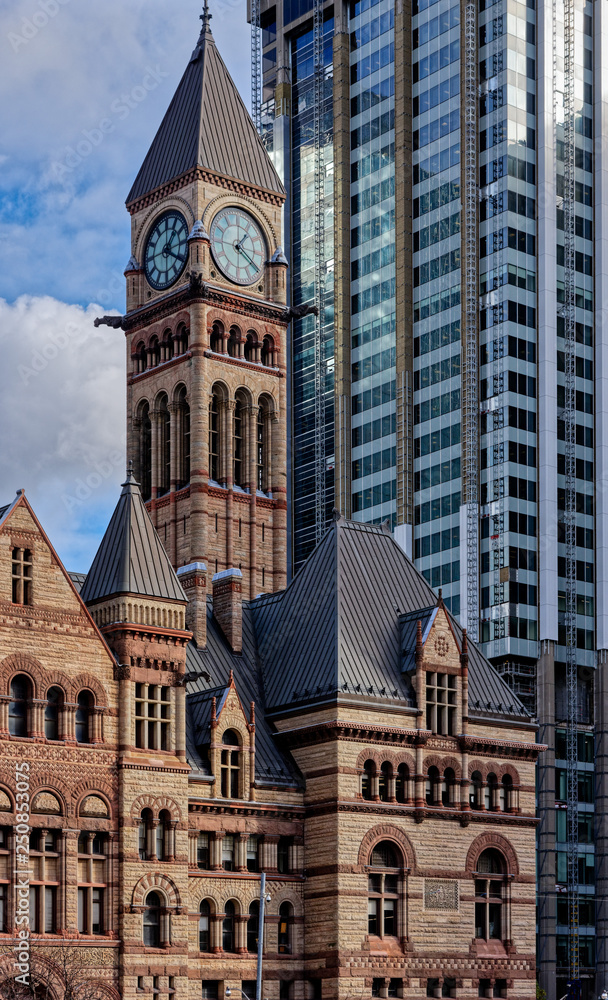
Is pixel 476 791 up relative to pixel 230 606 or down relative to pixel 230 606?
down

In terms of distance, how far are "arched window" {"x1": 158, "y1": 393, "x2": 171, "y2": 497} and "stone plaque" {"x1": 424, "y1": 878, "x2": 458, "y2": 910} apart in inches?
1023

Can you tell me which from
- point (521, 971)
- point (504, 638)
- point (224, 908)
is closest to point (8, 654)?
point (224, 908)

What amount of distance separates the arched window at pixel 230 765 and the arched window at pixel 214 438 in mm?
20193

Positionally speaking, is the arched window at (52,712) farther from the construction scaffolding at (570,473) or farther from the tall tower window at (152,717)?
the construction scaffolding at (570,473)

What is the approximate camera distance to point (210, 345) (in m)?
93.9

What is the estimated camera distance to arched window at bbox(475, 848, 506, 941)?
264 ft

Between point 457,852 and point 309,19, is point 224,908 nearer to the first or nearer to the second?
point 457,852

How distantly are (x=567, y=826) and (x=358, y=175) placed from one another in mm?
55881

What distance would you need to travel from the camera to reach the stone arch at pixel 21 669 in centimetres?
6869

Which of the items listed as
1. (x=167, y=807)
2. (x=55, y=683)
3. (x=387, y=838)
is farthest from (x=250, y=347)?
(x=167, y=807)

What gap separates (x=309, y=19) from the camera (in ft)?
533

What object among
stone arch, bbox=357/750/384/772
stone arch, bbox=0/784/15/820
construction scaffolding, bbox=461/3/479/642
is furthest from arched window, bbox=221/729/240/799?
construction scaffolding, bbox=461/3/479/642

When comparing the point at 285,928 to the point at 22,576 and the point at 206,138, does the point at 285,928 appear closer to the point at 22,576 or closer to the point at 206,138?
the point at 22,576

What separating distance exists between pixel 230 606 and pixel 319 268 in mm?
77851
